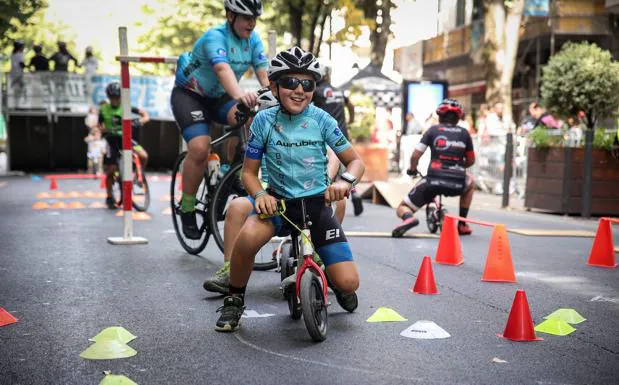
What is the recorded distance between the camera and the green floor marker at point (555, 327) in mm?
5509

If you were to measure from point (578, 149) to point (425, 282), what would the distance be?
29.2 feet

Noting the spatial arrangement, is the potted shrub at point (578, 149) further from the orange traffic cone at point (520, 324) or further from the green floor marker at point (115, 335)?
the green floor marker at point (115, 335)

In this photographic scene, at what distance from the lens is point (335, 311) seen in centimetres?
608

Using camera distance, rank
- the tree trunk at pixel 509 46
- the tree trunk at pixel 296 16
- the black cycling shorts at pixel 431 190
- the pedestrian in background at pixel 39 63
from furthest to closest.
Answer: the tree trunk at pixel 296 16
the pedestrian in background at pixel 39 63
the tree trunk at pixel 509 46
the black cycling shorts at pixel 431 190

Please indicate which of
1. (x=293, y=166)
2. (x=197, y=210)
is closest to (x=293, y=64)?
(x=293, y=166)

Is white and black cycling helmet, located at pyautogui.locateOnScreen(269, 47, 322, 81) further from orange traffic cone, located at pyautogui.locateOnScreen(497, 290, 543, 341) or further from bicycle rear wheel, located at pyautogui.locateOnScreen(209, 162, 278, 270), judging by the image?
bicycle rear wheel, located at pyautogui.locateOnScreen(209, 162, 278, 270)

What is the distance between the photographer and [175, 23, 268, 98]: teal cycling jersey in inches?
296

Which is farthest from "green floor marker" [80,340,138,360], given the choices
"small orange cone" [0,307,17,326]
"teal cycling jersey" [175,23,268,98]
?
"teal cycling jersey" [175,23,268,98]

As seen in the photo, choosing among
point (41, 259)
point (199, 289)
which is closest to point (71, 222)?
point (41, 259)

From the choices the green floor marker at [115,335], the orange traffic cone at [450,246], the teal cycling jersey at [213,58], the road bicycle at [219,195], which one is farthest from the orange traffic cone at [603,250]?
the green floor marker at [115,335]

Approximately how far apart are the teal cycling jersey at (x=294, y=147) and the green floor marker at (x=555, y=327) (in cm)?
147

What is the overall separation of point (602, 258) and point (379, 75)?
67.7ft

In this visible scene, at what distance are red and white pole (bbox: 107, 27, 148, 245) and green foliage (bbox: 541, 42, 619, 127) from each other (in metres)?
9.32

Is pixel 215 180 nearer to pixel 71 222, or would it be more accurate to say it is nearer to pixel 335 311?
pixel 335 311
